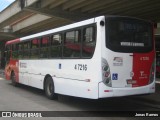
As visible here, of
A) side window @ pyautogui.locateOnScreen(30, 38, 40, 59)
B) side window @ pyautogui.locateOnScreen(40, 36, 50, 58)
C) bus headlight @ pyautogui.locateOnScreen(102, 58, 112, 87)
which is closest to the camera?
bus headlight @ pyautogui.locateOnScreen(102, 58, 112, 87)

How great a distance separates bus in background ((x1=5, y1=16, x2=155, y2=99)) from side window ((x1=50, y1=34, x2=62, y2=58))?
0.04m

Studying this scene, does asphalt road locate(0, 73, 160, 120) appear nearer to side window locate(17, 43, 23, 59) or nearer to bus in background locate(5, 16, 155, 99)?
bus in background locate(5, 16, 155, 99)

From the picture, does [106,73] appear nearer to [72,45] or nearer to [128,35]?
[128,35]

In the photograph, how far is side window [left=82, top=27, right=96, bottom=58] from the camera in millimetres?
10477

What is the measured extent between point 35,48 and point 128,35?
20.1 ft

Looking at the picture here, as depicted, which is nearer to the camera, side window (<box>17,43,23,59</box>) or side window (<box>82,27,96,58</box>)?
side window (<box>82,27,96,58</box>)

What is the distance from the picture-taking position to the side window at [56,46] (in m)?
12.8

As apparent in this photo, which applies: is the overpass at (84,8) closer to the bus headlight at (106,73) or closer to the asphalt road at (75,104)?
the asphalt road at (75,104)

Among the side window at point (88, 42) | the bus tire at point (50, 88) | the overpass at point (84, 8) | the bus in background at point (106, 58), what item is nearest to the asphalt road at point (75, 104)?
the bus tire at point (50, 88)

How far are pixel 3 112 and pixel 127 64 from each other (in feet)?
13.2

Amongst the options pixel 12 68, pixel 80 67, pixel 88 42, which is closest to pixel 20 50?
pixel 12 68

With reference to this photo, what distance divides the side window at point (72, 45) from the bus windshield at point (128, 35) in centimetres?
134

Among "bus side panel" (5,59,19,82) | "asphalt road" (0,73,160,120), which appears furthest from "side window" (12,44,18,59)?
"asphalt road" (0,73,160,120)

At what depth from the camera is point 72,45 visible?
11.7 m
